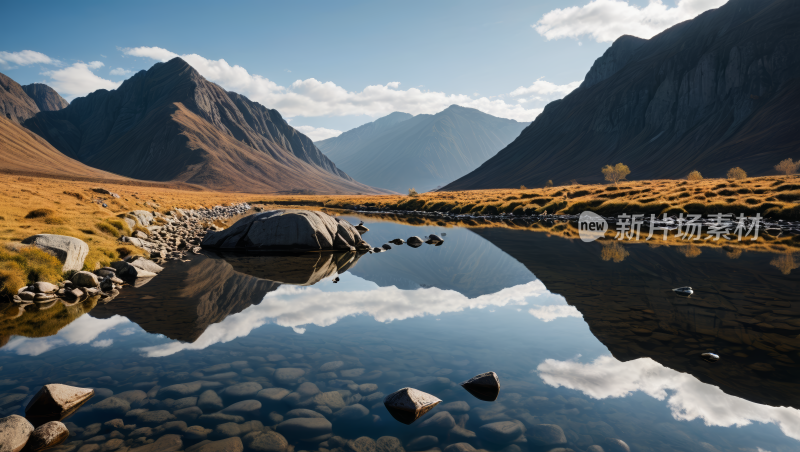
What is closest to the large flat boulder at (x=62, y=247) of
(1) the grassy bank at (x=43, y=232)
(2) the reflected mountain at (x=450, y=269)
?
(1) the grassy bank at (x=43, y=232)

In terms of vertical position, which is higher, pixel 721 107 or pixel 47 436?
pixel 721 107

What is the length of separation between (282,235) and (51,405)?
1971cm

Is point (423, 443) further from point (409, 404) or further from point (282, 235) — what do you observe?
point (282, 235)

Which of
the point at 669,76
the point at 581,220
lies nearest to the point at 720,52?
the point at 669,76

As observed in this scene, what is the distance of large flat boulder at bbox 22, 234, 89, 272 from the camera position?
1528 centimetres

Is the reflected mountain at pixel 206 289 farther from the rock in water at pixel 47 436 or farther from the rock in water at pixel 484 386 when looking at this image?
the rock in water at pixel 484 386

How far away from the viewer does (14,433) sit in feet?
19.7

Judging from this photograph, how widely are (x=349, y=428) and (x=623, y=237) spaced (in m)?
30.6

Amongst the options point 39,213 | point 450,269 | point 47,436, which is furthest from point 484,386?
point 39,213

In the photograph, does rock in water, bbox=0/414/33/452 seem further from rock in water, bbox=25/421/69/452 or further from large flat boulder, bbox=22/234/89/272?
large flat boulder, bbox=22/234/89/272

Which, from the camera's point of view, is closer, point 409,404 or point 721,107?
point 409,404

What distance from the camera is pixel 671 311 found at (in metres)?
12.4

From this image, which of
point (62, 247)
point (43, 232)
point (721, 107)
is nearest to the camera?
Answer: point (62, 247)

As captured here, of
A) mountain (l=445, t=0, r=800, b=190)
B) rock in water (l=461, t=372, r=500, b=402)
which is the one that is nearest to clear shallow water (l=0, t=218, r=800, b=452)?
rock in water (l=461, t=372, r=500, b=402)
